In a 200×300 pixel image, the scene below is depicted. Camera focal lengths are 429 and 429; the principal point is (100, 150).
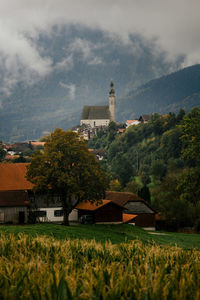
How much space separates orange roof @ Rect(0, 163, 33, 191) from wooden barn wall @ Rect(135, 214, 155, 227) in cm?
1811

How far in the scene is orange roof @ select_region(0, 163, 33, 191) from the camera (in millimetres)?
50784

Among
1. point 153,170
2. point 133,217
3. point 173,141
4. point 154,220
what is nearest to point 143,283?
point 133,217

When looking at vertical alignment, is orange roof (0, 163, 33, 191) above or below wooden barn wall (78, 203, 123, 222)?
above

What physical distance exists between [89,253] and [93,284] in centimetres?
496

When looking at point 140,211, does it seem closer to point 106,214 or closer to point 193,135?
point 106,214

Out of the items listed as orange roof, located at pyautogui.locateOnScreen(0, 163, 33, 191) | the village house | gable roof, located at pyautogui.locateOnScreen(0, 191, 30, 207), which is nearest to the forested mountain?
the village house

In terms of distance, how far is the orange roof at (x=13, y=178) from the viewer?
1999 inches

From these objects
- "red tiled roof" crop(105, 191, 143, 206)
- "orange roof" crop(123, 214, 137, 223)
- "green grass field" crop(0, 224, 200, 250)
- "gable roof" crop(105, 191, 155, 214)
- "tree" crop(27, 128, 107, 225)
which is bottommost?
"green grass field" crop(0, 224, 200, 250)

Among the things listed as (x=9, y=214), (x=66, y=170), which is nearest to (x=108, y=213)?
(x=66, y=170)

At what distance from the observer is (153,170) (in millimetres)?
109875

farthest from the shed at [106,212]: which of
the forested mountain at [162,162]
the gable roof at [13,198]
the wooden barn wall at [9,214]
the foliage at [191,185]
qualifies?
the foliage at [191,185]

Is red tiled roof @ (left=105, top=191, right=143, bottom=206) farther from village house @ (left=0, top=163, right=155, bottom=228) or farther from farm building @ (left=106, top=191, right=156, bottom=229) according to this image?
village house @ (left=0, top=163, right=155, bottom=228)

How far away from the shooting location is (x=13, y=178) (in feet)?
172

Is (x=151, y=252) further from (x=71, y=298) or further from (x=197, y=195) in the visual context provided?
(x=197, y=195)
